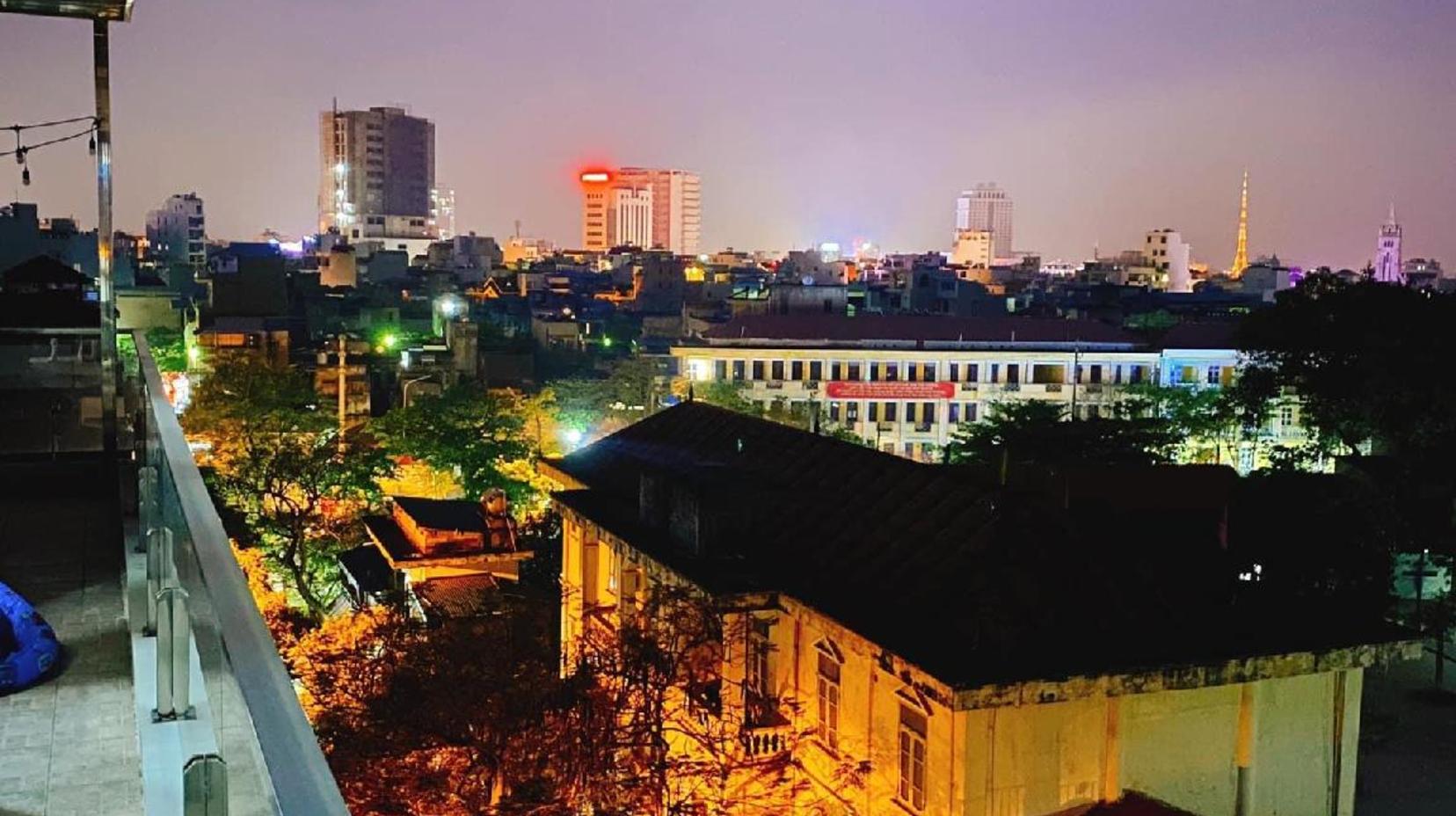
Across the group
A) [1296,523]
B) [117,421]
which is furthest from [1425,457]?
[117,421]

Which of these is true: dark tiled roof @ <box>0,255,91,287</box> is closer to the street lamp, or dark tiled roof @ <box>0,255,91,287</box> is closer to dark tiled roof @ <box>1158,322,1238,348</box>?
the street lamp

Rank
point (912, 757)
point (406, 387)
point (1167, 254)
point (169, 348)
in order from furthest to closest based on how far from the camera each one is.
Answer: point (1167, 254) → point (169, 348) → point (406, 387) → point (912, 757)

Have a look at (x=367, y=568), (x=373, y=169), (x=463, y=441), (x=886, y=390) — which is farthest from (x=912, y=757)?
(x=373, y=169)

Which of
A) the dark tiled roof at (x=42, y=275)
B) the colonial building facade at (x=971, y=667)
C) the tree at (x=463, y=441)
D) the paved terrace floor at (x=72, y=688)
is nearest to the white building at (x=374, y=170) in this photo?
the tree at (x=463, y=441)

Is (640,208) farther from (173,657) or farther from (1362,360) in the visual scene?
(173,657)

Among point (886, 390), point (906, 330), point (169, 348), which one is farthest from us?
point (906, 330)

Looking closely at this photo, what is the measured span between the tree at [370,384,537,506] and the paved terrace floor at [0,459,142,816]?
19.9 m

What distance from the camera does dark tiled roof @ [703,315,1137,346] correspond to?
137 feet

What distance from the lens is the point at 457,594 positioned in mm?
19406

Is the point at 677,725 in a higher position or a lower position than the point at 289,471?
lower

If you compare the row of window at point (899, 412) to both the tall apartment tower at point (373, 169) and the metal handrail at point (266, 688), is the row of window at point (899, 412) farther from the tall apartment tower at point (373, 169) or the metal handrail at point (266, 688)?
the tall apartment tower at point (373, 169)

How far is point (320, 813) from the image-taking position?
137 cm

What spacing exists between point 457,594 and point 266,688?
18223 mm

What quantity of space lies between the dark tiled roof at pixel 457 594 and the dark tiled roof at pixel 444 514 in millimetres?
902
